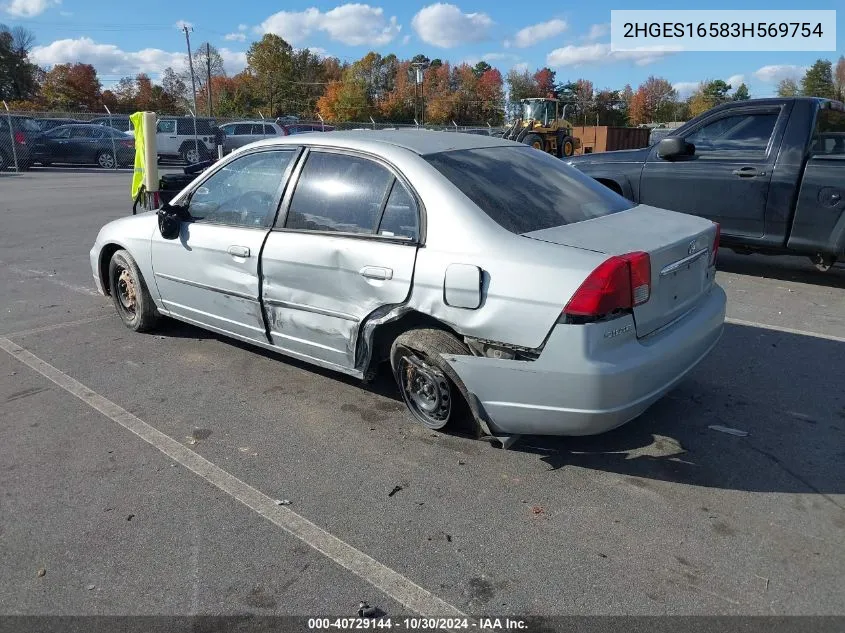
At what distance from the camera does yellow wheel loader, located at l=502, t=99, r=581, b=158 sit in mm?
25473

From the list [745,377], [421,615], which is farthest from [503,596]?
[745,377]

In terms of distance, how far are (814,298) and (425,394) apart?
187 inches

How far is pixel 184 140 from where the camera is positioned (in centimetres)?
2586

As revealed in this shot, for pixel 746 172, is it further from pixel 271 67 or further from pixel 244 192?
pixel 271 67

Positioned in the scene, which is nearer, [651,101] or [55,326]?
[55,326]

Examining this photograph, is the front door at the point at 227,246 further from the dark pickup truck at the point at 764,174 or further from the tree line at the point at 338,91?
the tree line at the point at 338,91

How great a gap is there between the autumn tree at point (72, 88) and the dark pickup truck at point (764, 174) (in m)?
78.5

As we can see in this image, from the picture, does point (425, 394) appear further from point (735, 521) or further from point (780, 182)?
point (780, 182)

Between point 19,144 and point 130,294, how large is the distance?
20945 millimetres

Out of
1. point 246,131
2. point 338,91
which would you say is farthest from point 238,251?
point 338,91

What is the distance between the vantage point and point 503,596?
99.1 inches

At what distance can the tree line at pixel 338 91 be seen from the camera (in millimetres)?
74312

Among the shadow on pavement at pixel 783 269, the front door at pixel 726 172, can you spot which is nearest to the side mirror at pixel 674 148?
the front door at pixel 726 172

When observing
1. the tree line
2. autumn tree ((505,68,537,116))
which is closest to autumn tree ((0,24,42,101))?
the tree line
